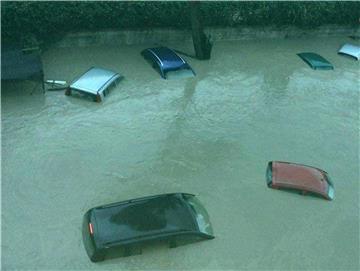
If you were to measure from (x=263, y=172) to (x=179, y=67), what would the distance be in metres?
6.75

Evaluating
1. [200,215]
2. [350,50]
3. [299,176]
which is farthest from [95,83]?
[350,50]

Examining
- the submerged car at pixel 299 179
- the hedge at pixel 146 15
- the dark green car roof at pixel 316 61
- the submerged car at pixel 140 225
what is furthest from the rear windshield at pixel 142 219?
the dark green car roof at pixel 316 61

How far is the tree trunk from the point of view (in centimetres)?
2050

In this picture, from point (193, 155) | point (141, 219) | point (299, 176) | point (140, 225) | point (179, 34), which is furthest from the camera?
point (179, 34)

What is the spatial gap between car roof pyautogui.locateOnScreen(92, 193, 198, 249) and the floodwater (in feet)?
2.51

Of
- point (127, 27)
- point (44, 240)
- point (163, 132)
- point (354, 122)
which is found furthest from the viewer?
point (127, 27)

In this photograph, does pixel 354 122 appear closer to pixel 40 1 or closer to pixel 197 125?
pixel 197 125

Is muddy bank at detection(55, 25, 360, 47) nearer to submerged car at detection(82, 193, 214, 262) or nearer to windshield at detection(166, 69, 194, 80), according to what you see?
windshield at detection(166, 69, 194, 80)

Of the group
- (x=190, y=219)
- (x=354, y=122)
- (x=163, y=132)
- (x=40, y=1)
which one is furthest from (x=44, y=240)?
(x=354, y=122)

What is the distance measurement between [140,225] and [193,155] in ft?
15.1

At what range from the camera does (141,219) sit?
11.8m

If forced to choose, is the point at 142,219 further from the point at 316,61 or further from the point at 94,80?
the point at 316,61

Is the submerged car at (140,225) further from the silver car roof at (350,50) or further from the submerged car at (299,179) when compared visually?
the silver car roof at (350,50)

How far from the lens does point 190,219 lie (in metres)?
12.0
